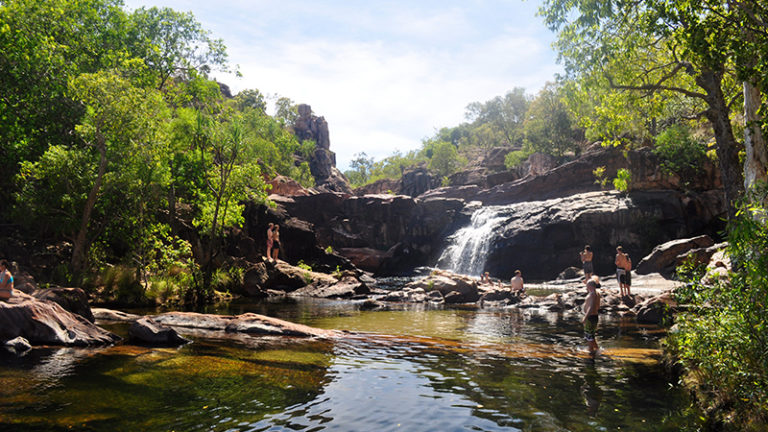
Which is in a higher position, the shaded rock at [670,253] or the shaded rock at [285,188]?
the shaded rock at [285,188]

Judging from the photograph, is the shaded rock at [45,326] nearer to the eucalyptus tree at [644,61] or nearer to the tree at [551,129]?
the eucalyptus tree at [644,61]

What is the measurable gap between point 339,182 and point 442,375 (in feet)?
326

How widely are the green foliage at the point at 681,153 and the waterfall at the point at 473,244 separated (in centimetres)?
1598

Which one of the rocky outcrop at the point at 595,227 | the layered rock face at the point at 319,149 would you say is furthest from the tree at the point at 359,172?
the rocky outcrop at the point at 595,227

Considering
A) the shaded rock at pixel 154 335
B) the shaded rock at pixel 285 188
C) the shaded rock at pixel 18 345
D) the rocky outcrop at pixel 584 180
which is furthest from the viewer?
the shaded rock at pixel 285 188

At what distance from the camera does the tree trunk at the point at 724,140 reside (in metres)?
13.8

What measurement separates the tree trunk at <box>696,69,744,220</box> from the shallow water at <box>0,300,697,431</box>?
217 inches

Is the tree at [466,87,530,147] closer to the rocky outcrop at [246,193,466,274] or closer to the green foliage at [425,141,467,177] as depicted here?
the green foliage at [425,141,467,177]

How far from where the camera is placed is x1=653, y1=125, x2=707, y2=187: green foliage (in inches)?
1565

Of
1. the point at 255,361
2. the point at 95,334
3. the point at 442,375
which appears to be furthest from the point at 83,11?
the point at 442,375

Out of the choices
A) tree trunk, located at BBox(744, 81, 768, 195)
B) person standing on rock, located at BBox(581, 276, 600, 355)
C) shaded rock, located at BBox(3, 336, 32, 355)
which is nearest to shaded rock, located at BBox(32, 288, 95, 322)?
shaded rock, located at BBox(3, 336, 32, 355)

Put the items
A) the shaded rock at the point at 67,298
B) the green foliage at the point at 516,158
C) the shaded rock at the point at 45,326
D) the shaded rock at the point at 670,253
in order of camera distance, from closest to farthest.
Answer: the shaded rock at the point at 45,326 < the shaded rock at the point at 67,298 < the shaded rock at the point at 670,253 < the green foliage at the point at 516,158

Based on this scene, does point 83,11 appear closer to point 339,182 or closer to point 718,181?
point 718,181

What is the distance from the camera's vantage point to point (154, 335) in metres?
11.7
